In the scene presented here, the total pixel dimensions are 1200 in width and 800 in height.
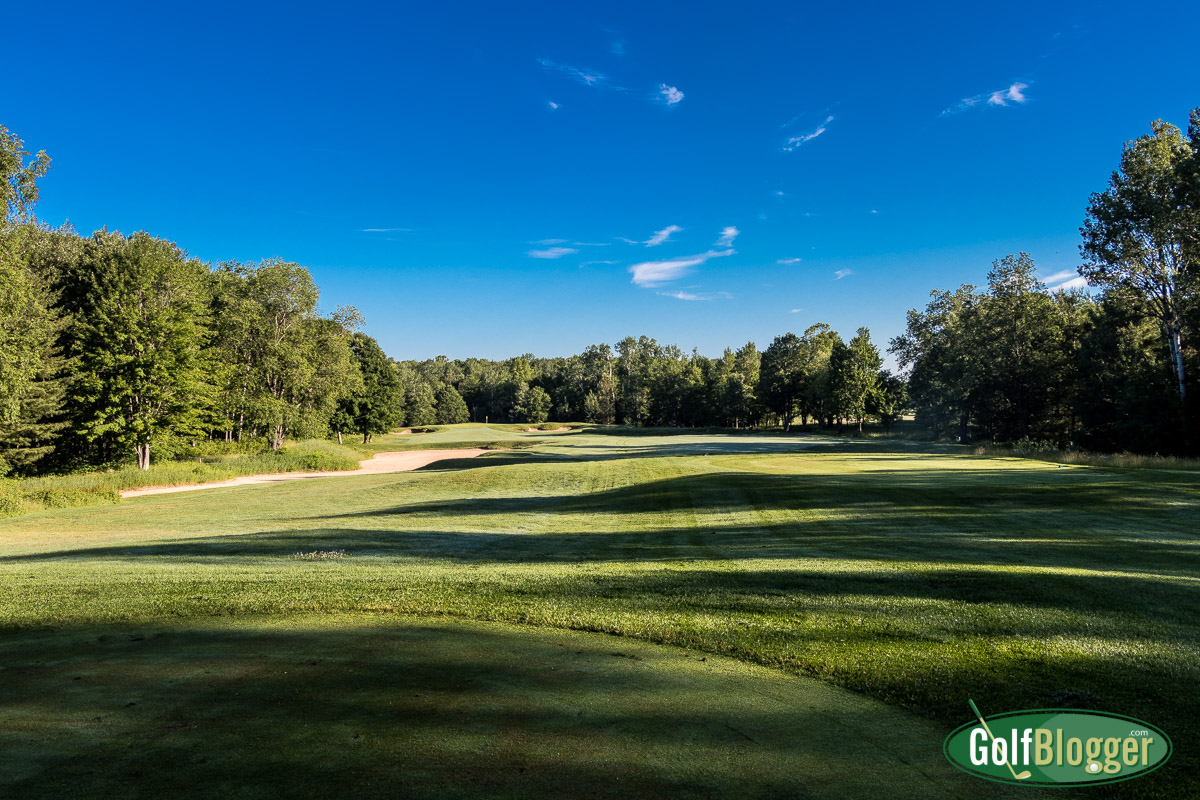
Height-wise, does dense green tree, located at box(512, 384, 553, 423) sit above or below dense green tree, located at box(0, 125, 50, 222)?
below

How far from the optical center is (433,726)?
11.8ft

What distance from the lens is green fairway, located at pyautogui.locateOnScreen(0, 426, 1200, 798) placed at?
11.0 feet

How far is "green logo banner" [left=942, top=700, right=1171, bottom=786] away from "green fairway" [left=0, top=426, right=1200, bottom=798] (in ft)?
0.45

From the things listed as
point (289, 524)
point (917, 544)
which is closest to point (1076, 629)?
point (917, 544)

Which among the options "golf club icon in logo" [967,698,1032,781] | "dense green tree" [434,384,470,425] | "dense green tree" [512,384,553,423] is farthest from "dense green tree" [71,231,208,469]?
"dense green tree" [512,384,553,423]

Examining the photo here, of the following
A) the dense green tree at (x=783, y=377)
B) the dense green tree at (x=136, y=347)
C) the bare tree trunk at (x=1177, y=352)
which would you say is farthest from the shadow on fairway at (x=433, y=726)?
the dense green tree at (x=783, y=377)

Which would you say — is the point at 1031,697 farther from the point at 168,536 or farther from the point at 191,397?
the point at 191,397

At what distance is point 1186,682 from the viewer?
4355 mm

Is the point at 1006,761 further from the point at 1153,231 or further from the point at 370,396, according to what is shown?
the point at 370,396

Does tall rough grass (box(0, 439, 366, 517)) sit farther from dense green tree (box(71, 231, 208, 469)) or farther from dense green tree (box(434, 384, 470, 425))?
dense green tree (box(434, 384, 470, 425))

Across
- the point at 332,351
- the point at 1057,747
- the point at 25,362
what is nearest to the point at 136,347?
the point at 25,362

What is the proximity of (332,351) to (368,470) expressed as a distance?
14.5 metres

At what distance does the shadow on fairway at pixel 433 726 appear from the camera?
2928mm

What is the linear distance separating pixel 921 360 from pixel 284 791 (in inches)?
3042
